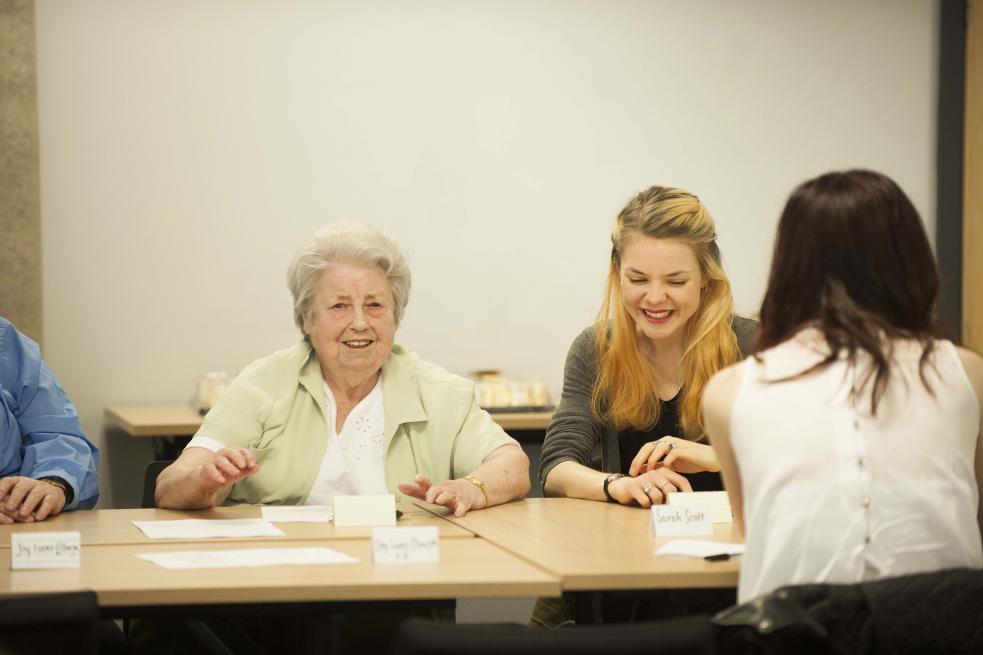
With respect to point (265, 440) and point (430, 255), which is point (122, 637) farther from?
point (430, 255)

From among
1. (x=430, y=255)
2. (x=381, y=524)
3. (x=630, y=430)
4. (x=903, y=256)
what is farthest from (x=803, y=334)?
(x=430, y=255)

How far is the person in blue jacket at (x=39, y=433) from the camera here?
2.81 m

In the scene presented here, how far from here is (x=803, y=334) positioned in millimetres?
1935

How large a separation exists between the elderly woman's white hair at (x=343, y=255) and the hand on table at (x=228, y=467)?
534 mm

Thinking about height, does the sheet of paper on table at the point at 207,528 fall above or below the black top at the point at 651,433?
below

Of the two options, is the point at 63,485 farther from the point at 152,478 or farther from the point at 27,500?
the point at 152,478

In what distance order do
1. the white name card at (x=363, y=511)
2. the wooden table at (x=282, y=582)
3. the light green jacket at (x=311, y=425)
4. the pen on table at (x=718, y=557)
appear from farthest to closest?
the light green jacket at (x=311, y=425), the white name card at (x=363, y=511), the pen on table at (x=718, y=557), the wooden table at (x=282, y=582)

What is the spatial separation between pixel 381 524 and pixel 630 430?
2.80ft

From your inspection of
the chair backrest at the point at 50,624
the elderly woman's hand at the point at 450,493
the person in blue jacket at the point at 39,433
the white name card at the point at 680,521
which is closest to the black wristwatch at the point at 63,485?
the person in blue jacket at the point at 39,433

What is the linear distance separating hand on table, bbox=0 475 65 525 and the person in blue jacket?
1 centimetres

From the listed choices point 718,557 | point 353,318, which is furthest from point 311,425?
point 718,557

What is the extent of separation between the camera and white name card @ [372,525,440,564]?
2146mm

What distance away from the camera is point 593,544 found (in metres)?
2.34

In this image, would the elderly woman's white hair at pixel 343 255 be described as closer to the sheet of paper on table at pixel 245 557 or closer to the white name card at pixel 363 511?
the white name card at pixel 363 511
